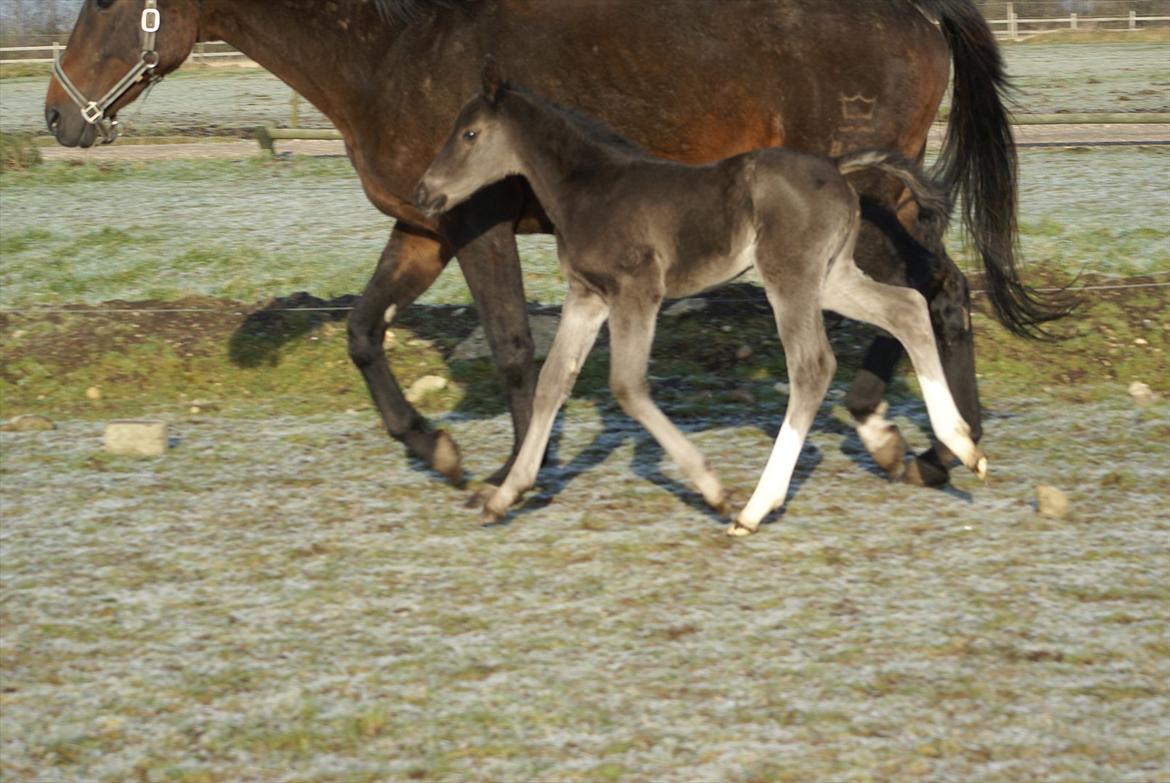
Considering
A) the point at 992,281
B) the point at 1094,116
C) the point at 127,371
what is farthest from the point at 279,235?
the point at 1094,116

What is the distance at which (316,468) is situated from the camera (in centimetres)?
633

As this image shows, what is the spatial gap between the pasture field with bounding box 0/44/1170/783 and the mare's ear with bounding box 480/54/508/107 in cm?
144

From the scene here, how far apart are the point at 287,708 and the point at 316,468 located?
2352 millimetres

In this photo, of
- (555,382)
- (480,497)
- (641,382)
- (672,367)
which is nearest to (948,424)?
(641,382)

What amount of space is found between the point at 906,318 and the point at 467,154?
1.58 metres

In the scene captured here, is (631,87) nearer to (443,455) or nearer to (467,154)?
(467,154)

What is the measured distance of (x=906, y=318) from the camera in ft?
18.0

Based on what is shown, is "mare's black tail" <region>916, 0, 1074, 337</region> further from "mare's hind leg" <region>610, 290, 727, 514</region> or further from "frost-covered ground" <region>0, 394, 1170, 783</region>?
"mare's hind leg" <region>610, 290, 727, 514</region>

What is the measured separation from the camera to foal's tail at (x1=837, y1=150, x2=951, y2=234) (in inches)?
213

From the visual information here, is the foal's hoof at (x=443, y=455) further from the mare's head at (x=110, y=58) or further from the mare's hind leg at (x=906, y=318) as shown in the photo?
the mare's head at (x=110, y=58)

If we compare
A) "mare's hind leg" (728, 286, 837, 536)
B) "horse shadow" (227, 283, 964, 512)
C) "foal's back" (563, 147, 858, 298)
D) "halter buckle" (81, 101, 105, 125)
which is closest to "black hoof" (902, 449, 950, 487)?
"horse shadow" (227, 283, 964, 512)

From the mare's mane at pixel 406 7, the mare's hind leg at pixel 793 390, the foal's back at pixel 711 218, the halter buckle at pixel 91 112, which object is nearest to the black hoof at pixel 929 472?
the mare's hind leg at pixel 793 390

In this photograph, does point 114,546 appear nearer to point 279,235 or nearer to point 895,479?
point 895,479

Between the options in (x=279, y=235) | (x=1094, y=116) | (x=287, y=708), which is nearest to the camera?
(x=287, y=708)
